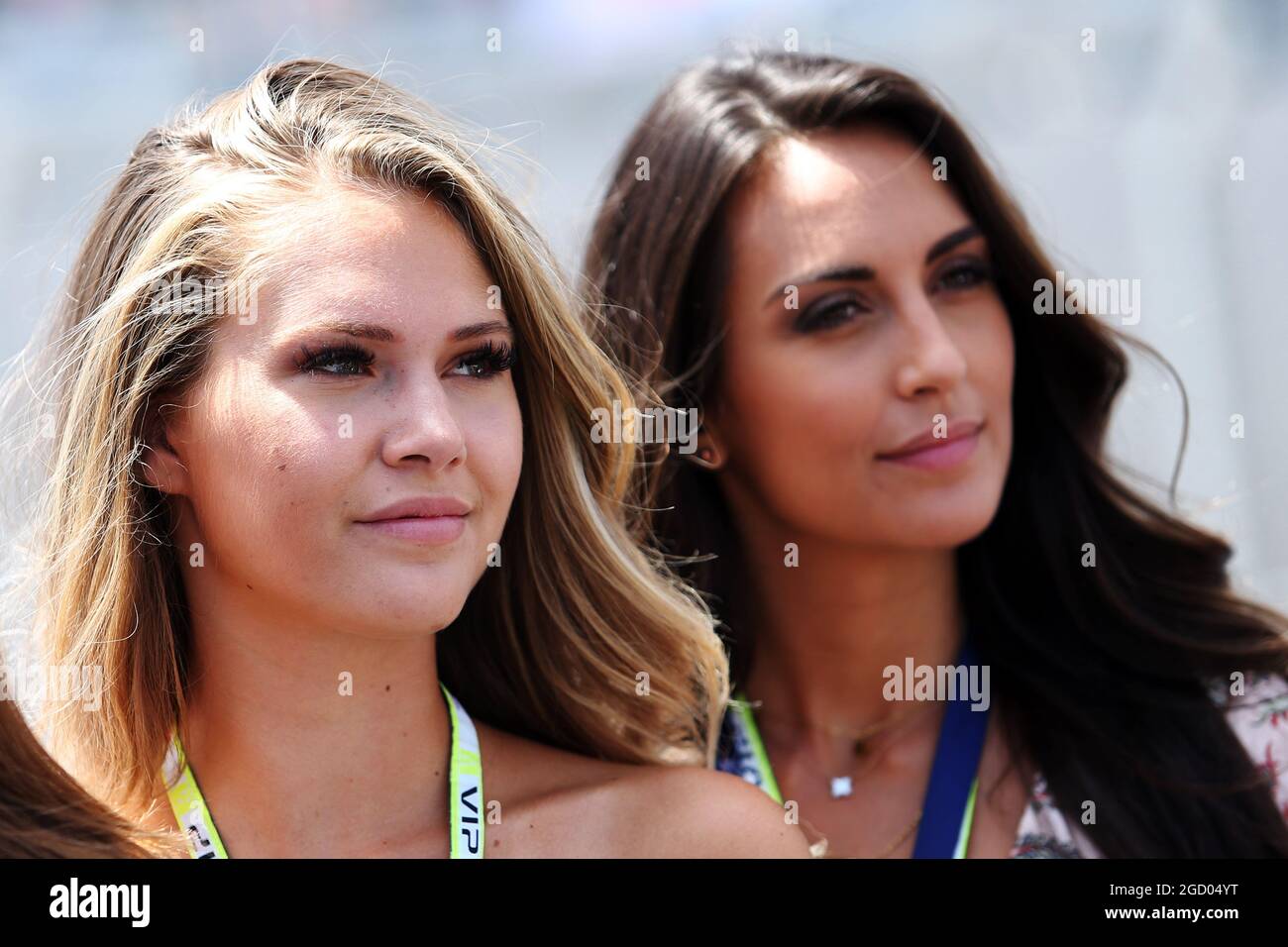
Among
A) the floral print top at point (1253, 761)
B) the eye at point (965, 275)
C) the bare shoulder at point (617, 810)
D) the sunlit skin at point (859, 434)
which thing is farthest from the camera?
the eye at point (965, 275)

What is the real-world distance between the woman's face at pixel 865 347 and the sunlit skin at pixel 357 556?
956mm

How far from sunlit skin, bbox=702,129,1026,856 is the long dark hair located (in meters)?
0.09

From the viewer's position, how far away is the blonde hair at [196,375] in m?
2.68

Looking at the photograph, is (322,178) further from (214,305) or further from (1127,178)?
(1127,178)

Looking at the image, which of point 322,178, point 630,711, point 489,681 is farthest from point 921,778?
point 322,178

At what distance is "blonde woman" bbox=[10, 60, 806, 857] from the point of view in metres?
2.53

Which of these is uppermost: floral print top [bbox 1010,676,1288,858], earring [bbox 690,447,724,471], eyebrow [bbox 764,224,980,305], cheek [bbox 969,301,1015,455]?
eyebrow [bbox 764,224,980,305]

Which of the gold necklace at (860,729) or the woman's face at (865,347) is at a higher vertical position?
the woman's face at (865,347)

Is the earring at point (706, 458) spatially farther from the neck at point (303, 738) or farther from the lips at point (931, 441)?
the neck at point (303, 738)

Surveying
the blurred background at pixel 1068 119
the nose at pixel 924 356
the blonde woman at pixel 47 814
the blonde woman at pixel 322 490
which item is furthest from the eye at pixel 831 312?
the blurred background at pixel 1068 119

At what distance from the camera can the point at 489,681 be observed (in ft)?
10.3

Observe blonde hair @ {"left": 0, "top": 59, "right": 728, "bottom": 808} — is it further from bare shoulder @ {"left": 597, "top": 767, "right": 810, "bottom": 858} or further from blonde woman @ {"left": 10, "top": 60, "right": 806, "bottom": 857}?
bare shoulder @ {"left": 597, "top": 767, "right": 810, "bottom": 858}

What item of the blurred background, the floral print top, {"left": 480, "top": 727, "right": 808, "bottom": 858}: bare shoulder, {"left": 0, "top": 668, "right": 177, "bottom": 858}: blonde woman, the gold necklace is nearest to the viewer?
{"left": 0, "top": 668, "right": 177, "bottom": 858}: blonde woman

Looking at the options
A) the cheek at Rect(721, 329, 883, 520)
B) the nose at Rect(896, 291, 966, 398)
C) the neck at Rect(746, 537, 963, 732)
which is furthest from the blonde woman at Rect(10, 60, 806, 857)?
the neck at Rect(746, 537, 963, 732)
